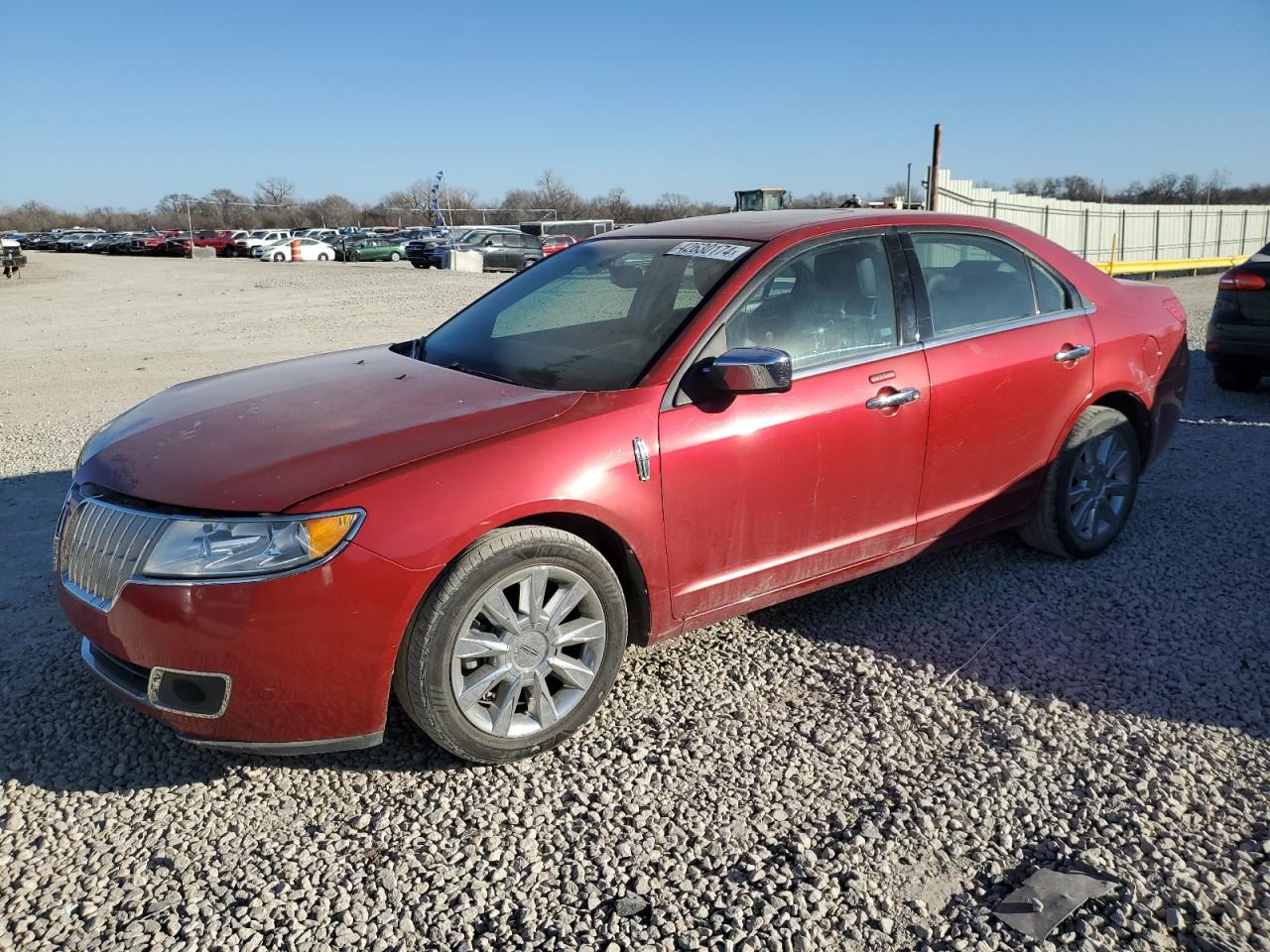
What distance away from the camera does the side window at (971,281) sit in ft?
13.3

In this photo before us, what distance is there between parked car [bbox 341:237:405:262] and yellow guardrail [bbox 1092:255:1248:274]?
33.9m

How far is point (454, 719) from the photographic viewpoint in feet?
9.56

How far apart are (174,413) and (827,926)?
2.78 metres

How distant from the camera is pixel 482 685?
9.73ft

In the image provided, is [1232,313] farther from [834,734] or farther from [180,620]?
[180,620]

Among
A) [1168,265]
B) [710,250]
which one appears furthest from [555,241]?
[710,250]

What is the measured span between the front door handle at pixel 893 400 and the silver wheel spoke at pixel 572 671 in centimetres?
148

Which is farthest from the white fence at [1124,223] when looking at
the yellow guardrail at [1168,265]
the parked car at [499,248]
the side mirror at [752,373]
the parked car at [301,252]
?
the parked car at [301,252]

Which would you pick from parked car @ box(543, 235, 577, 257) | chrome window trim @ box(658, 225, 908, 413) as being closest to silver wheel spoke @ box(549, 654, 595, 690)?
chrome window trim @ box(658, 225, 908, 413)

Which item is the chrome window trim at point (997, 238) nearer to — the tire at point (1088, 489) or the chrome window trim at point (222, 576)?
the tire at point (1088, 489)

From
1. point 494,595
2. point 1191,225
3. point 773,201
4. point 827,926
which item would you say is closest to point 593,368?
point 494,595

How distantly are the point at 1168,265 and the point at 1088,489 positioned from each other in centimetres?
2552

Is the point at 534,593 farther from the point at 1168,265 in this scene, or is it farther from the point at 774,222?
the point at 1168,265

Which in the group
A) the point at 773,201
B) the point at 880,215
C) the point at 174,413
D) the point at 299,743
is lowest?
the point at 299,743
